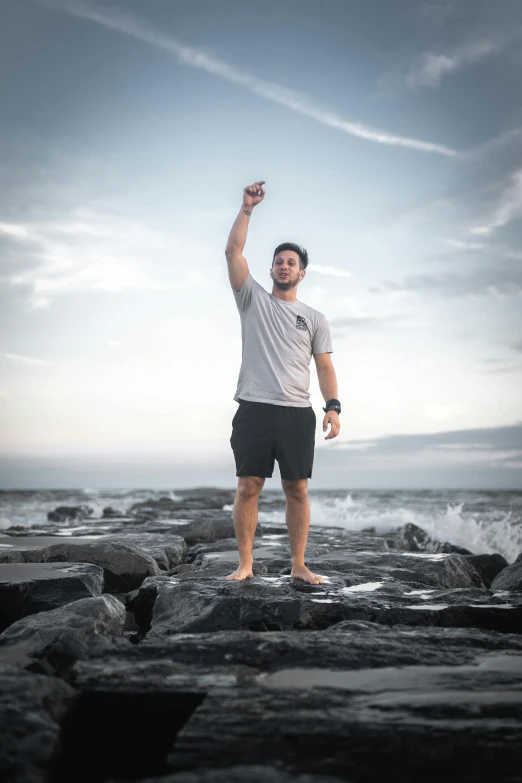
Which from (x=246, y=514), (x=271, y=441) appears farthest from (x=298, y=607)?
(x=271, y=441)

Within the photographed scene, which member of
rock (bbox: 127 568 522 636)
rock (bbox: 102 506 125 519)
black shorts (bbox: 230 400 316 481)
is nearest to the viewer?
rock (bbox: 127 568 522 636)

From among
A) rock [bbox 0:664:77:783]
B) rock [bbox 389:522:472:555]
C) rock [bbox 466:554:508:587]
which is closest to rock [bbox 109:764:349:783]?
rock [bbox 0:664:77:783]

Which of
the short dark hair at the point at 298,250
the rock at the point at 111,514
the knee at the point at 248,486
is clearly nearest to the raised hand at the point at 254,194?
the short dark hair at the point at 298,250

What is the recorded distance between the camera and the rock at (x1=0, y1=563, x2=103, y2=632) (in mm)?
3791

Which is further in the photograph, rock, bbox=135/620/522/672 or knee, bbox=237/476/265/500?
knee, bbox=237/476/265/500

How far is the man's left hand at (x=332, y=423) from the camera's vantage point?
4.27 metres

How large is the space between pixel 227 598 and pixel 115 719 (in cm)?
136

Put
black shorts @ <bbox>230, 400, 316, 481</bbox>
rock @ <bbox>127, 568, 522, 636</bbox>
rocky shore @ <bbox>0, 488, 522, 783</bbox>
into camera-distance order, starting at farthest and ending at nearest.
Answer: black shorts @ <bbox>230, 400, 316, 481</bbox>, rock @ <bbox>127, 568, 522, 636</bbox>, rocky shore @ <bbox>0, 488, 522, 783</bbox>

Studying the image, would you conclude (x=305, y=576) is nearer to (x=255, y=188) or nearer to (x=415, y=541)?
(x=255, y=188)

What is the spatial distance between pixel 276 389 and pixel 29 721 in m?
2.75

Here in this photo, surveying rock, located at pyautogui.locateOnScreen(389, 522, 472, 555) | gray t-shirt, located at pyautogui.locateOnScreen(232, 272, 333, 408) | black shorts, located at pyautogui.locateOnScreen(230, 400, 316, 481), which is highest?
gray t-shirt, located at pyautogui.locateOnScreen(232, 272, 333, 408)

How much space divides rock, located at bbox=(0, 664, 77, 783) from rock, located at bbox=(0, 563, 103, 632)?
1.88 metres

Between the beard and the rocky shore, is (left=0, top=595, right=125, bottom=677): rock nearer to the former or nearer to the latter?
the rocky shore

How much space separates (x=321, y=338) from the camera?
4.48m
